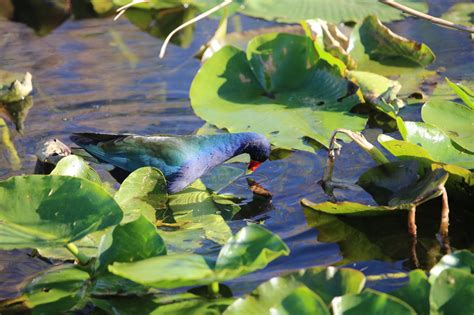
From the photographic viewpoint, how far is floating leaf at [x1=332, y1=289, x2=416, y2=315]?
6.39ft

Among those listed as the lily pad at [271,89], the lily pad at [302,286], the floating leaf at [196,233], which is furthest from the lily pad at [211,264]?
the lily pad at [271,89]

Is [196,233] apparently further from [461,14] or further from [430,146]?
[461,14]

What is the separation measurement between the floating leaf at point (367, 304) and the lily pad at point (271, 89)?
5.22 feet

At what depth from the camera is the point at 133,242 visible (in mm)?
2303

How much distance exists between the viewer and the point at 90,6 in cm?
525

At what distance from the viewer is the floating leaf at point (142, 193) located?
9.18 feet

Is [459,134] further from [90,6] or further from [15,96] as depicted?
[90,6]

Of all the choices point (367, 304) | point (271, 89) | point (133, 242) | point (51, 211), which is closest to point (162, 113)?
point (271, 89)

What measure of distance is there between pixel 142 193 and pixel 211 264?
2.46 feet

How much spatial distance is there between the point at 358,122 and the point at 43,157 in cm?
124

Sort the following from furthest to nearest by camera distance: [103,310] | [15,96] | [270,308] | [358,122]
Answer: [15,96] → [358,122] → [103,310] → [270,308]

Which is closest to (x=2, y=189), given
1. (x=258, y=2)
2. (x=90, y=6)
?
(x=258, y=2)

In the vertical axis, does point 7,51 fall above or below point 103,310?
below

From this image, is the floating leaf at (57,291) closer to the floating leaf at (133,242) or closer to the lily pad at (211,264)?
the floating leaf at (133,242)
